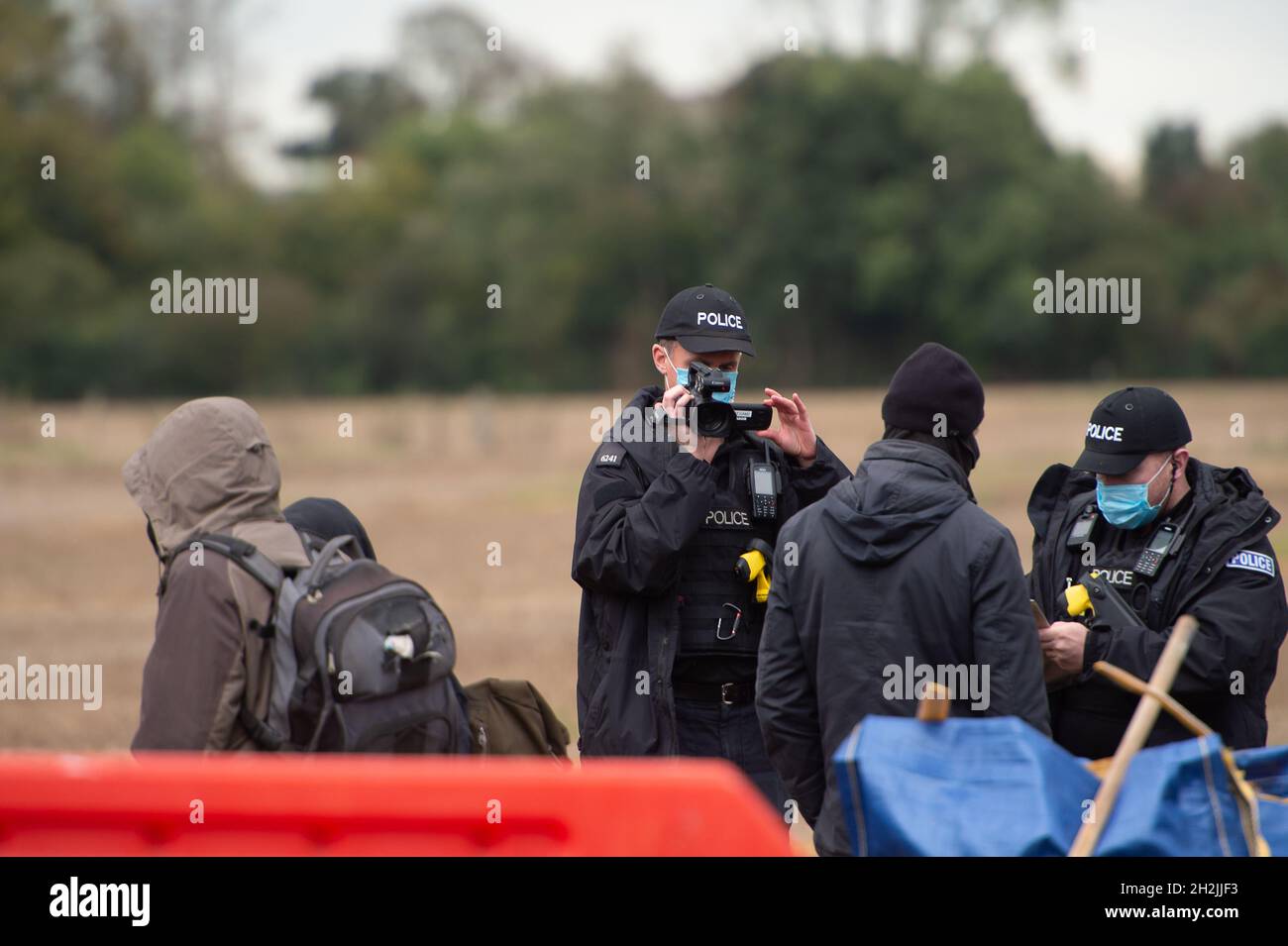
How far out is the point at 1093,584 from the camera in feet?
13.5

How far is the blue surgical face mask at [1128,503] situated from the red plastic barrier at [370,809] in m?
1.95

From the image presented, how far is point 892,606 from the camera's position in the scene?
11.8ft

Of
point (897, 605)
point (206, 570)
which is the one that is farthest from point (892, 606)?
point (206, 570)

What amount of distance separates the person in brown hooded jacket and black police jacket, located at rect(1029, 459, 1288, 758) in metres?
2.18

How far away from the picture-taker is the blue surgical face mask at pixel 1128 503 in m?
4.21

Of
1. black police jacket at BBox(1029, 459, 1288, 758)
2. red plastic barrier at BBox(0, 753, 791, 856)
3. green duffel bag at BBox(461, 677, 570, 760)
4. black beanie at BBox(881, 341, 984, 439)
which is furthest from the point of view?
black police jacket at BBox(1029, 459, 1288, 758)

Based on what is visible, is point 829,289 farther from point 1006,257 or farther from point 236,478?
point 236,478

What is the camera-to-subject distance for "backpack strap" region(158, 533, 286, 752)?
316 cm

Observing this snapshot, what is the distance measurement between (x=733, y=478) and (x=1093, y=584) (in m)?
1.07

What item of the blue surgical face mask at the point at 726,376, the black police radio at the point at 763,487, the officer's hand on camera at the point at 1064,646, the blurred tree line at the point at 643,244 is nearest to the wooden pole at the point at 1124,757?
the officer's hand on camera at the point at 1064,646

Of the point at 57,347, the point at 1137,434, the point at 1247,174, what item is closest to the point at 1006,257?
the point at 1247,174

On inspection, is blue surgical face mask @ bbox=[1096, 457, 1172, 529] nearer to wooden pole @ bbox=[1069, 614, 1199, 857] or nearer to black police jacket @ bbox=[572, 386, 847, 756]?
black police jacket @ bbox=[572, 386, 847, 756]

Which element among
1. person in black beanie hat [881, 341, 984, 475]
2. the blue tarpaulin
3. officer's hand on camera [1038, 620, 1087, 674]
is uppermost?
person in black beanie hat [881, 341, 984, 475]

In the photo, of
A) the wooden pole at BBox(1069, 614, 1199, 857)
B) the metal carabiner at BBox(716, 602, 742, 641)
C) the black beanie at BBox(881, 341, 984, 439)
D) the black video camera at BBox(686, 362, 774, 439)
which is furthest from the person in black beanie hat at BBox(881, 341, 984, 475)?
the wooden pole at BBox(1069, 614, 1199, 857)
